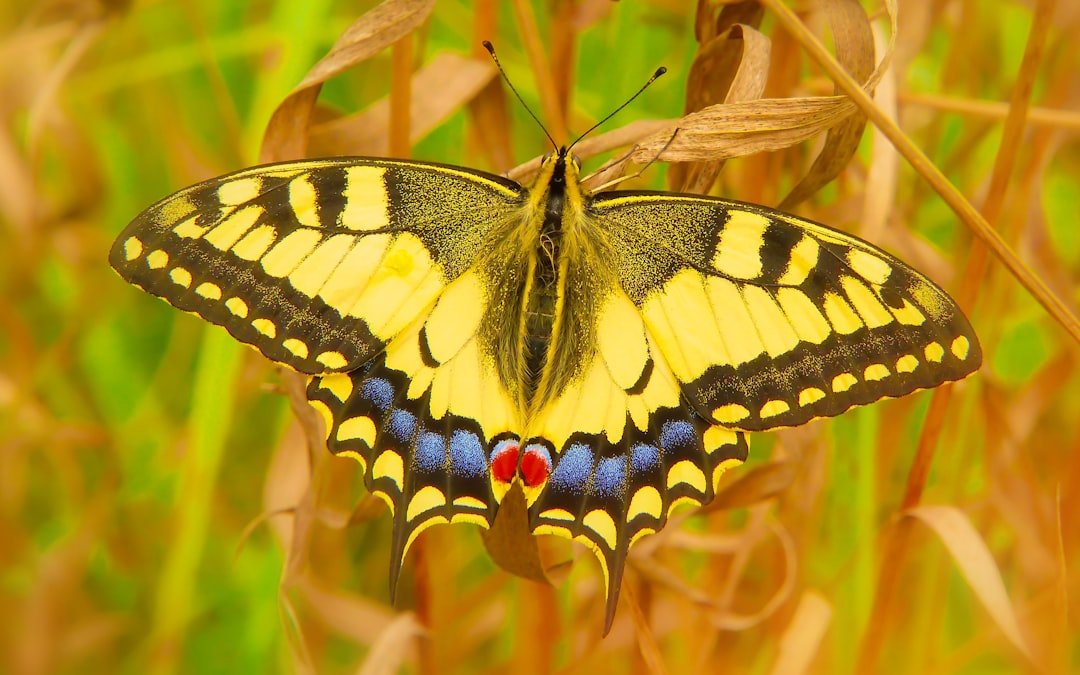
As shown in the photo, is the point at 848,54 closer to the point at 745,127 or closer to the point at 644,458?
the point at 745,127

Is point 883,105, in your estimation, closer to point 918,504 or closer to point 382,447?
point 918,504

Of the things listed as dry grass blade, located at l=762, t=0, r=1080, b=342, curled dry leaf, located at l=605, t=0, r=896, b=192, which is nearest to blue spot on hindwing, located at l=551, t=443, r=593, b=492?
curled dry leaf, located at l=605, t=0, r=896, b=192

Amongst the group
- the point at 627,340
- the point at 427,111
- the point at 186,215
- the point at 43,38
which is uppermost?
the point at 43,38

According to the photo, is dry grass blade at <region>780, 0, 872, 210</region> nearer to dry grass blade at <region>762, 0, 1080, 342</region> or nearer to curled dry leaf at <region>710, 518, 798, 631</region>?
dry grass blade at <region>762, 0, 1080, 342</region>

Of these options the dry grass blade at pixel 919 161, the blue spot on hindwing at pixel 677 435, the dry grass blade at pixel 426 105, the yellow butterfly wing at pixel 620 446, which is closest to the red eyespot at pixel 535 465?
the yellow butterfly wing at pixel 620 446

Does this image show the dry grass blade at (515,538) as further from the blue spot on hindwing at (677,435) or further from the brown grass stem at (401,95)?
the brown grass stem at (401,95)

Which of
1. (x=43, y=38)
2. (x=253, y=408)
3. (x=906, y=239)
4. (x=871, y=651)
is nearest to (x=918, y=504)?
(x=871, y=651)
